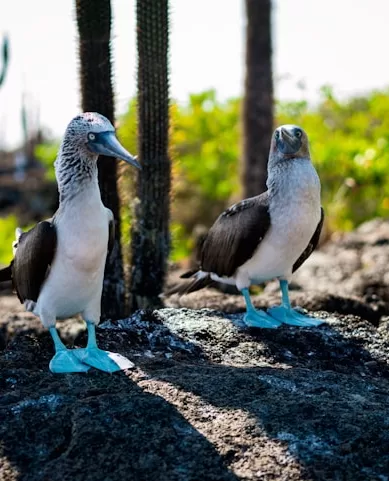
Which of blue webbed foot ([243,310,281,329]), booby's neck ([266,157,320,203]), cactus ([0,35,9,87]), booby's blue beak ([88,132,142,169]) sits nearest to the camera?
booby's blue beak ([88,132,142,169])

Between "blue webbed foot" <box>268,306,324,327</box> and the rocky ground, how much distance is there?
0.31 ft

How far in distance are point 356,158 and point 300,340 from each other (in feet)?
27.9

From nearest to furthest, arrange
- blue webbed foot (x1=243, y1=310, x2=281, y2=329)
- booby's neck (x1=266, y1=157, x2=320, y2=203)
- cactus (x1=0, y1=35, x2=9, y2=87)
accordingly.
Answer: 1. booby's neck (x1=266, y1=157, x2=320, y2=203)
2. blue webbed foot (x1=243, y1=310, x2=281, y2=329)
3. cactus (x1=0, y1=35, x2=9, y2=87)

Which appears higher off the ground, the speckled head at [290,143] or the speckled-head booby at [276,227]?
the speckled head at [290,143]

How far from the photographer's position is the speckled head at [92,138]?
4.04 meters

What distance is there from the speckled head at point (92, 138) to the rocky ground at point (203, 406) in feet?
3.55

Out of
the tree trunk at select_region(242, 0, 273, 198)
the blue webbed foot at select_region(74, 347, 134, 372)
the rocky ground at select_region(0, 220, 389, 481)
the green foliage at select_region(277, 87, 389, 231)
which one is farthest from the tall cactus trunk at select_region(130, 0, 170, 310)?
the green foliage at select_region(277, 87, 389, 231)

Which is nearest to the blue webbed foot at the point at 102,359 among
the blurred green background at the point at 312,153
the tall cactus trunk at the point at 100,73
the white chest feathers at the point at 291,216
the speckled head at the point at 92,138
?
the speckled head at the point at 92,138

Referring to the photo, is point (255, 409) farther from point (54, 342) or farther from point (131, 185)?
point (131, 185)

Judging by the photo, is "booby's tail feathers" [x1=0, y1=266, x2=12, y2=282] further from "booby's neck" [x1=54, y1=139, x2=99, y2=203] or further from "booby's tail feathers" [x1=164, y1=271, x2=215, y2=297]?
"booby's tail feathers" [x1=164, y1=271, x2=215, y2=297]

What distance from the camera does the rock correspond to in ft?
10.5

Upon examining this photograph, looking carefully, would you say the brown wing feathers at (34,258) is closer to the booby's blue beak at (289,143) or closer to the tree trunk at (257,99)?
the booby's blue beak at (289,143)

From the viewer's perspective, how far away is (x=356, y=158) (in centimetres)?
1298

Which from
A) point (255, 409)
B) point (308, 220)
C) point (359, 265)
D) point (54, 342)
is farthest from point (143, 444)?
point (359, 265)
